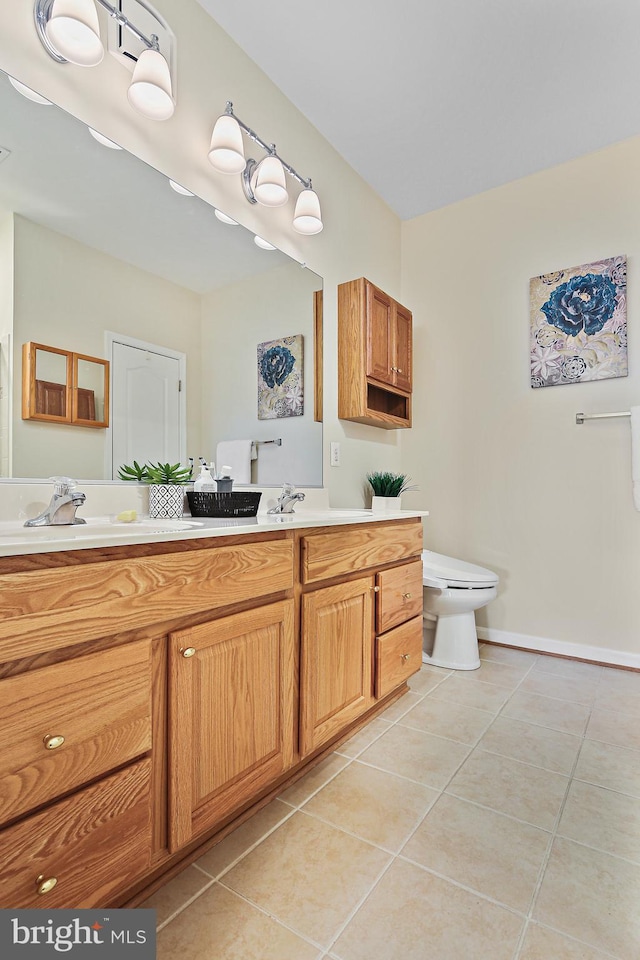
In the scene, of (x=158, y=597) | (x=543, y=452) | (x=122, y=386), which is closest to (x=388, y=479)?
(x=543, y=452)

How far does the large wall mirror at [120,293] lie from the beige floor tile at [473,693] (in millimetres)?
1181

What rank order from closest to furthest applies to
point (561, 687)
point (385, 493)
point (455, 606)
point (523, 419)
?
point (561, 687) < point (455, 606) < point (385, 493) < point (523, 419)

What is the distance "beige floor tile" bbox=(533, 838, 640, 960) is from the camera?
99cm

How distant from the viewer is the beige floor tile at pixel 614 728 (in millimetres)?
1761

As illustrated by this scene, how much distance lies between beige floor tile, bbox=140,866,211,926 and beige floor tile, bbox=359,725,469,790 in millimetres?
647

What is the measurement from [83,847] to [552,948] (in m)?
0.93

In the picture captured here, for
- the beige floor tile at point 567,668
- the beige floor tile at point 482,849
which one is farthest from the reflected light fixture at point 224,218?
the beige floor tile at point 567,668

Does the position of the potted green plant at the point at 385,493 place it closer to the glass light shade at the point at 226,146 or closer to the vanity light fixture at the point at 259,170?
the vanity light fixture at the point at 259,170

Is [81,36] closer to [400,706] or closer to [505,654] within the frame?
[400,706]

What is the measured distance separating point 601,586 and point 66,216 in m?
2.77

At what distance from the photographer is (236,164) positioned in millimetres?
1762

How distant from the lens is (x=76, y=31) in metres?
1.27

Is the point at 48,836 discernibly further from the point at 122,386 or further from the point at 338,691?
the point at 122,386

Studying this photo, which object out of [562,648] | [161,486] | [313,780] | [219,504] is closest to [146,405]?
[161,486]
